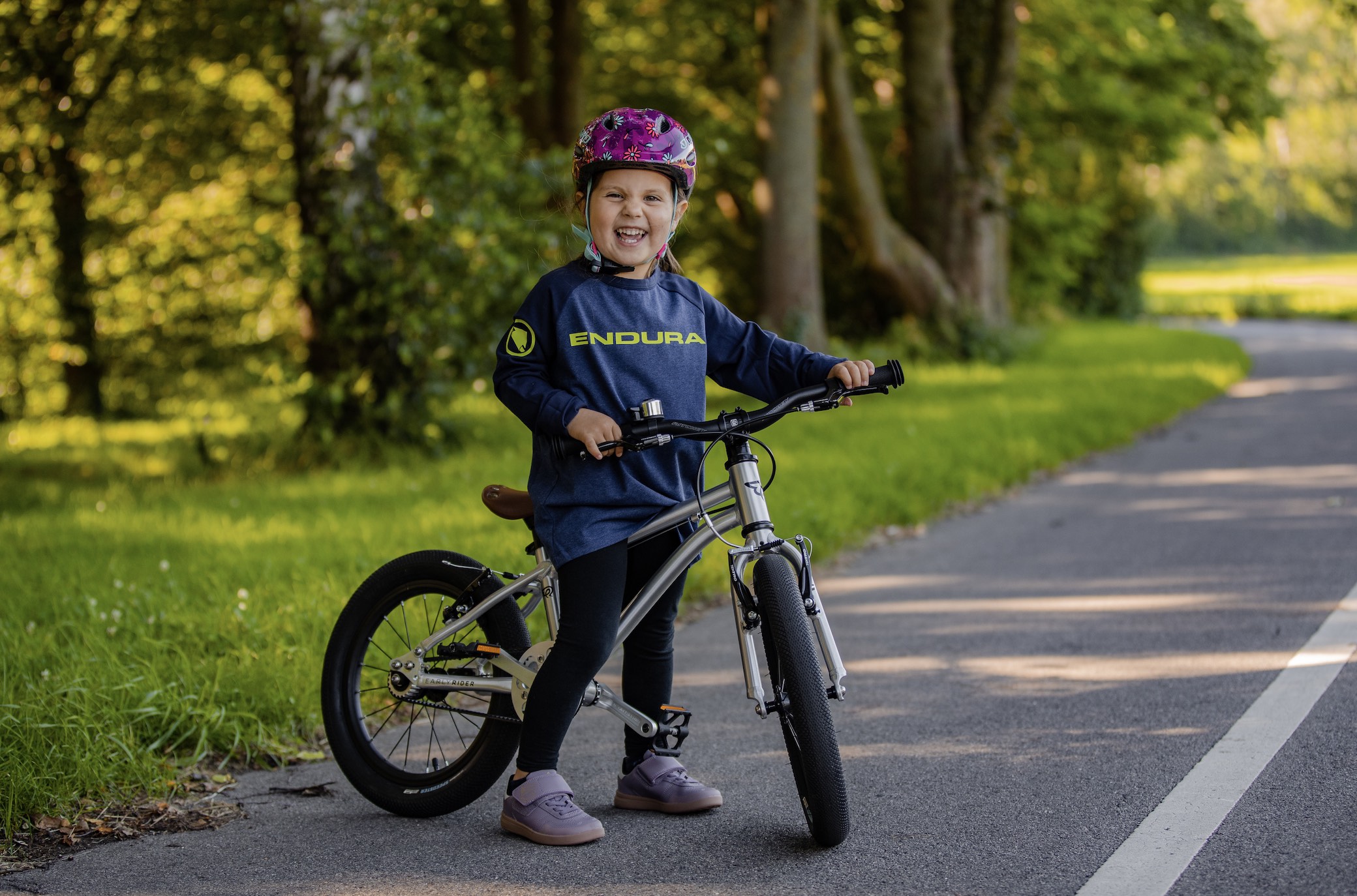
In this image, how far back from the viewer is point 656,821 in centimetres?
381

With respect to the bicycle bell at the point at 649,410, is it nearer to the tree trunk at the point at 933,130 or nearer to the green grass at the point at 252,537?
the green grass at the point at 252,537

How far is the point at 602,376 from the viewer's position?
142 inches

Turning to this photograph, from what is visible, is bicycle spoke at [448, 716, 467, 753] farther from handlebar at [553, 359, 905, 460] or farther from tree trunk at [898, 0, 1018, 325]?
tree trunk at [898, 0, 1018, 325]

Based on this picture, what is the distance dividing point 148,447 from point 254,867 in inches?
447

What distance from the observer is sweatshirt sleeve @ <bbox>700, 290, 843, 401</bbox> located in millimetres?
3803

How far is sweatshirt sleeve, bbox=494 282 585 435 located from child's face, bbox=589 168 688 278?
8.4 inches


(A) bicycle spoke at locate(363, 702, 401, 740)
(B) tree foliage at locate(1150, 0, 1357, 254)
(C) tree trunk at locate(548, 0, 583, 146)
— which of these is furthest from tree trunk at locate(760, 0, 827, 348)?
(B) tree foliage at locate(1150, 0, 1357, 254)

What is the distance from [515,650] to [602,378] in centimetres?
83

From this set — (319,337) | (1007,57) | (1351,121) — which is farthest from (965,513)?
(1351,121)

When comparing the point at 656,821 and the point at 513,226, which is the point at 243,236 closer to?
the point at 513,226

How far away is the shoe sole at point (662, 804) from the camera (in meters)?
3.83

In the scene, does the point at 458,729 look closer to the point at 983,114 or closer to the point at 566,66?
the point at 566,66

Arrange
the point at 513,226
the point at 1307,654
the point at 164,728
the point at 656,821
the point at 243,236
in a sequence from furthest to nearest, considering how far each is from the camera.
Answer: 1. the point at 243,236
2. the point at 513,226
3. the point at 1307,654
4. the point at 164,728
5. the point at 656,821

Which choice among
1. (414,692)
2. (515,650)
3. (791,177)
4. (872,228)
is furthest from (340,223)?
(872,228)
